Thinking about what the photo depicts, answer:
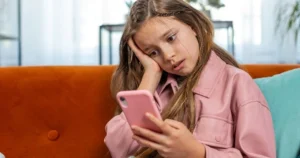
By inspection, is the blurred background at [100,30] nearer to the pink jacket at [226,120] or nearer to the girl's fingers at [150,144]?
the pink jacket at [226,120]

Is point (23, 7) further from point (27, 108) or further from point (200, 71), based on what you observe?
point (200, 71)

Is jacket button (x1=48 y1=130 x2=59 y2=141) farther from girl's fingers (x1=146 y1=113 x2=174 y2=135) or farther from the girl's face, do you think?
girl's fingers (x1=146 y1=113 x2=174 y2=135)

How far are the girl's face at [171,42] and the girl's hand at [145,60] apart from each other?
0.03 meters

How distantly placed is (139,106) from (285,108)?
376mm

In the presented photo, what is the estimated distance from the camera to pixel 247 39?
246 centimetres

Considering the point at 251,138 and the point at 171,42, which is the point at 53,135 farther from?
the point at 251,138

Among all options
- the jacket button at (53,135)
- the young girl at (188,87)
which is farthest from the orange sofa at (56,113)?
the young girl at (188,87)

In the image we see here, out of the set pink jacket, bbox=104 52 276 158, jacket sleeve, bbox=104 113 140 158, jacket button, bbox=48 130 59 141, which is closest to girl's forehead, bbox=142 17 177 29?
pink jacket, bbox=104 52 276 158

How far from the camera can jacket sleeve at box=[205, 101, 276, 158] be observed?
0.80m

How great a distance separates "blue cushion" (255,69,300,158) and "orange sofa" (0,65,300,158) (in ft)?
0.51

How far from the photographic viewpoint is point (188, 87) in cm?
91

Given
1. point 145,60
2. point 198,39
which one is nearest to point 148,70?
point 145,60

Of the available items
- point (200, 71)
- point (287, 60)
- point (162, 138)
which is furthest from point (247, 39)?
point (162, 138)

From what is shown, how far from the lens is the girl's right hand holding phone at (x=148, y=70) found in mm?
956
